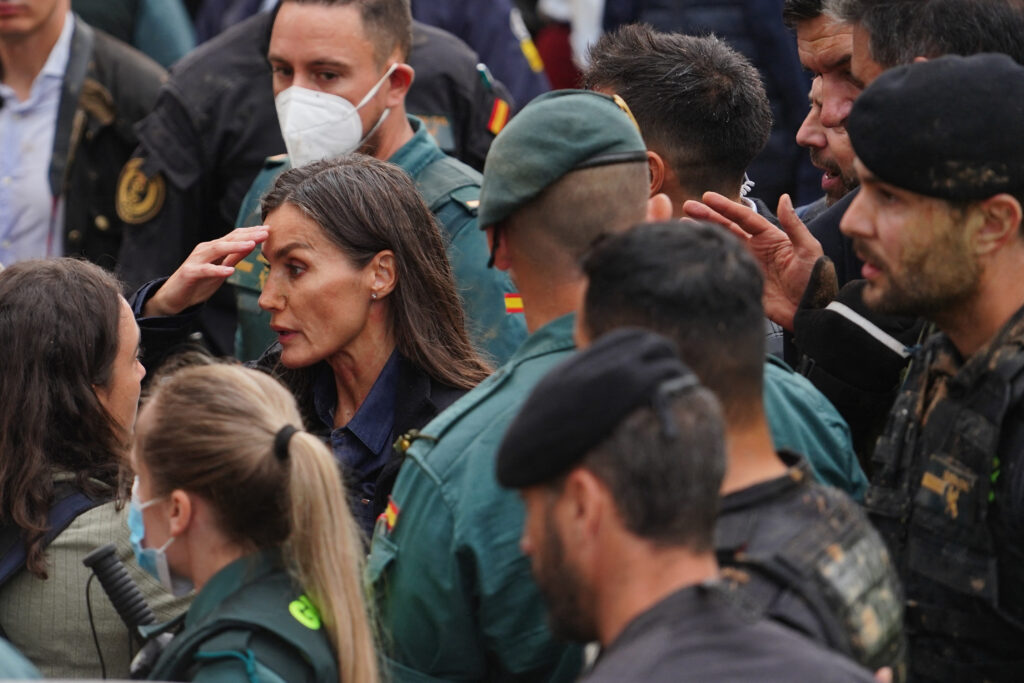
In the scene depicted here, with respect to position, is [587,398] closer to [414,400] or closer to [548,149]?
[548,149]

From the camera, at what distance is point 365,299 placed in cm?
396

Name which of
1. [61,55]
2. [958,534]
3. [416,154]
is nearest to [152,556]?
[958,534]

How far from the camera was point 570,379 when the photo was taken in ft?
6.43

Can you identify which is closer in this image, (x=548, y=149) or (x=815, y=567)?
(x=815, y=567)

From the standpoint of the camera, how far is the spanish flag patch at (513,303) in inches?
175

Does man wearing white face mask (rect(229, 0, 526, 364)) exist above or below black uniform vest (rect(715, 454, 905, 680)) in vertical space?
below

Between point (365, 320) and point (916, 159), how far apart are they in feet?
5.80

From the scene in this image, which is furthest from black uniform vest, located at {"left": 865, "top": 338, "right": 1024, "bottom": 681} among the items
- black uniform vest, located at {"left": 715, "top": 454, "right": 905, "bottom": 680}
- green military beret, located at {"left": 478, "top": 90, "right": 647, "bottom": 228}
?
green military beret, located at {"left": 478, "top": 90, "right": 647, "bottom": 228}

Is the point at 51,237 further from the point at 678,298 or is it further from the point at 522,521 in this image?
the point at 678,298

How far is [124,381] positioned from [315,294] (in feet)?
2.01

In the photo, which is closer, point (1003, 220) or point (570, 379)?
point (570, 379)

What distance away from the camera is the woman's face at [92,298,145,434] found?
3.56 meters

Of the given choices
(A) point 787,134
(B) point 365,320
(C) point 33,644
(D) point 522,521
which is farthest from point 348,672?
(A) point 787,134

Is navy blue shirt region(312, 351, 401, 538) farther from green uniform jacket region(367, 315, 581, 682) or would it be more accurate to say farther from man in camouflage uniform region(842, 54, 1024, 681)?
man in camouflage uniform region(842, 54, 1024, 681)
